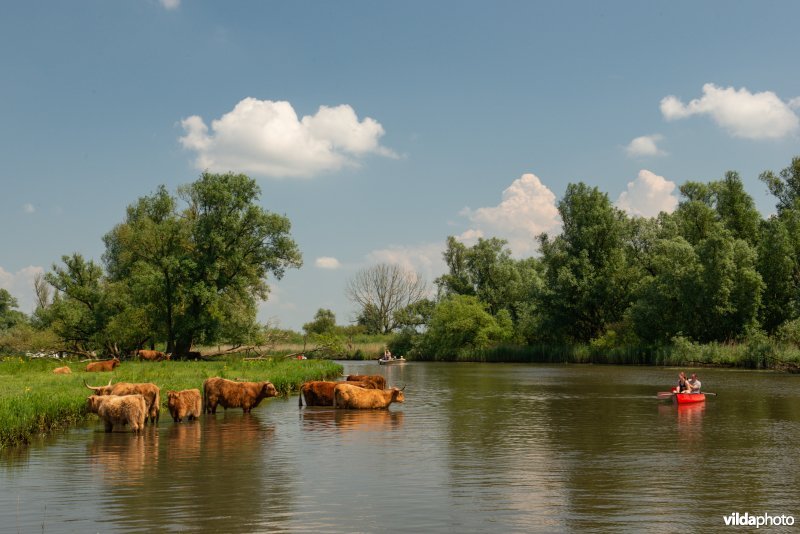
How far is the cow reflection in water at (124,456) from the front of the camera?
14602mm

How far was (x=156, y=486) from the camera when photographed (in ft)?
44.7

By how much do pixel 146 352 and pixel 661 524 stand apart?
54.2 metres

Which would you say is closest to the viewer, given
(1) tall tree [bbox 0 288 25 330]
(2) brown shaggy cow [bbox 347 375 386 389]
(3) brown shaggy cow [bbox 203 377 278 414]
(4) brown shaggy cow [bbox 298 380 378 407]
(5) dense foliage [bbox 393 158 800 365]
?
(3) brown shaggy cow [bbox 203 377 278 414]

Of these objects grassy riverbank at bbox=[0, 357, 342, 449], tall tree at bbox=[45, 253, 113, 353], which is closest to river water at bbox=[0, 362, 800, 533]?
grassy riverbank at bbox=[0, 357, 342, 449]

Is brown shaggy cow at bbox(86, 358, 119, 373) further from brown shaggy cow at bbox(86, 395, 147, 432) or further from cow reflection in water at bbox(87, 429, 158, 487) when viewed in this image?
cow reflection in water at bbox(87, 429, 158, 487)

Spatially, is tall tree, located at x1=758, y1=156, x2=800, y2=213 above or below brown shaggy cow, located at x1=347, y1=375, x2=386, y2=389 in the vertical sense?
above

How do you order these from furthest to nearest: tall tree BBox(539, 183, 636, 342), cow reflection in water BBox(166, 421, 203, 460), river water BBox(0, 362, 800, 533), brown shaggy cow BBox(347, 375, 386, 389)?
tall tree BBox(539, 183, 636, 342)
brown shaggy cow BBox(347, 375, 386, 389)
cow reflection in water BBox(166, 421, 203, 460)
river water BBox(0, 362, 800, 533)

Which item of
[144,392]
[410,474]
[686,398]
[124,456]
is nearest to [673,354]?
[686,398]

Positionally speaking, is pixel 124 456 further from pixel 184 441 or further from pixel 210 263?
pixel 210 263

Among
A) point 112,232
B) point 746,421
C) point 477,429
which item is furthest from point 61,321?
point 746,421

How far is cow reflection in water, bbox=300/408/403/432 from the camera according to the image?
23.1 m

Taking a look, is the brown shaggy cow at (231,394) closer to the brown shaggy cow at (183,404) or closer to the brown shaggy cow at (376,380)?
the brown shaggy cow at (183,404)

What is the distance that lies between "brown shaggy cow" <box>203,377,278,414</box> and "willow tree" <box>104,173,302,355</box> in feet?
113

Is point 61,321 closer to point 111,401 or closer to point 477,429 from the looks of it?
point 111,401
